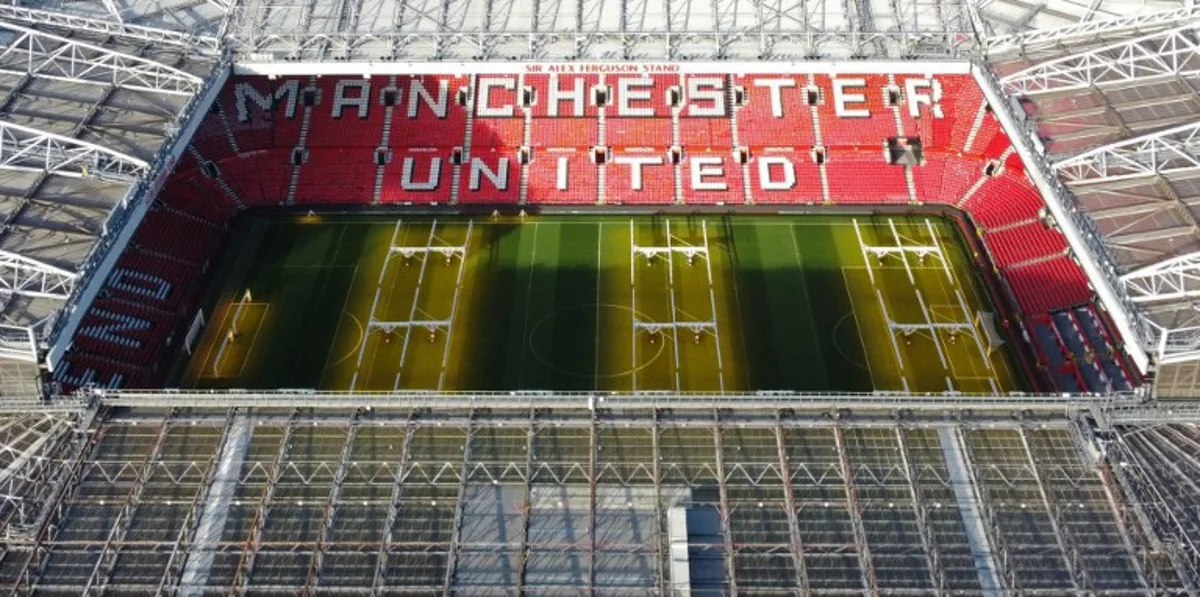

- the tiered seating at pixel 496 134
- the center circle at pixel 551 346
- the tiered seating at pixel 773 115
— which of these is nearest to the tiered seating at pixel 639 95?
the tiered seating at pixel 773 115

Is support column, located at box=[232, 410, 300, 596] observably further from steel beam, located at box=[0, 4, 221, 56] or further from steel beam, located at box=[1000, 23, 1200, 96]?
steel beam, located at box=[1000, 23, 1200, 96]

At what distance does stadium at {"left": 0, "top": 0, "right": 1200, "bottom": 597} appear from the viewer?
95.3 feet

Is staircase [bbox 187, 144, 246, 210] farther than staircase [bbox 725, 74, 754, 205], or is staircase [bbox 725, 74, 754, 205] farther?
staircase [bbox 725, 74, 754, 205]

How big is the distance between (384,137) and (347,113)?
272 centimetres

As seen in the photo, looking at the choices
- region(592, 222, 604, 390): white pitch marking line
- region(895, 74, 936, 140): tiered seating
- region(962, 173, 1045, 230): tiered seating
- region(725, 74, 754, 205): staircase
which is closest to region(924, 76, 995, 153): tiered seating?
region(895, 74, 936, 140): tiered seating

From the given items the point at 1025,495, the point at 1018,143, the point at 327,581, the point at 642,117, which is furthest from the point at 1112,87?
the point at 327,581

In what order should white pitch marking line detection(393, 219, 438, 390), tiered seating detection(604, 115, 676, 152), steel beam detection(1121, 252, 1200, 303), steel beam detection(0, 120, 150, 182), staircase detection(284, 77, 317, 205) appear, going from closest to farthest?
steel beam detection(1121, 252, 1200, 303)
steel beam detection(0, 120, 150, 182)
white pitch marking line detection(393, 219, 438, 390)
staircase detection(284, 77, 317, 205)
tiered seating detection(604, 115, 676, 152)

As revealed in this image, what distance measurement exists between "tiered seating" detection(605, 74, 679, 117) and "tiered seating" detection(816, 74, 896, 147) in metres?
8.86

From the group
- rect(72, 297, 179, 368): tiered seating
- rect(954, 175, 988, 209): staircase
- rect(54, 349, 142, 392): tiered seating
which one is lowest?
rect(54, 349, 142, 392): tiered seating

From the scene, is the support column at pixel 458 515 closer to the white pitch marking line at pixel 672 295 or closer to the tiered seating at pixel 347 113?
the white pitch marking line at pixel 672 295

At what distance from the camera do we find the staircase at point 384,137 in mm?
57656

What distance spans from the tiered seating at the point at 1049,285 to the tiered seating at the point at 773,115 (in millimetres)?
14206

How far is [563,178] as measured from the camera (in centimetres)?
5784

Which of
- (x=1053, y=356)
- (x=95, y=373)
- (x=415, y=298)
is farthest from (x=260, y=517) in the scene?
(x=1053, y=356)
